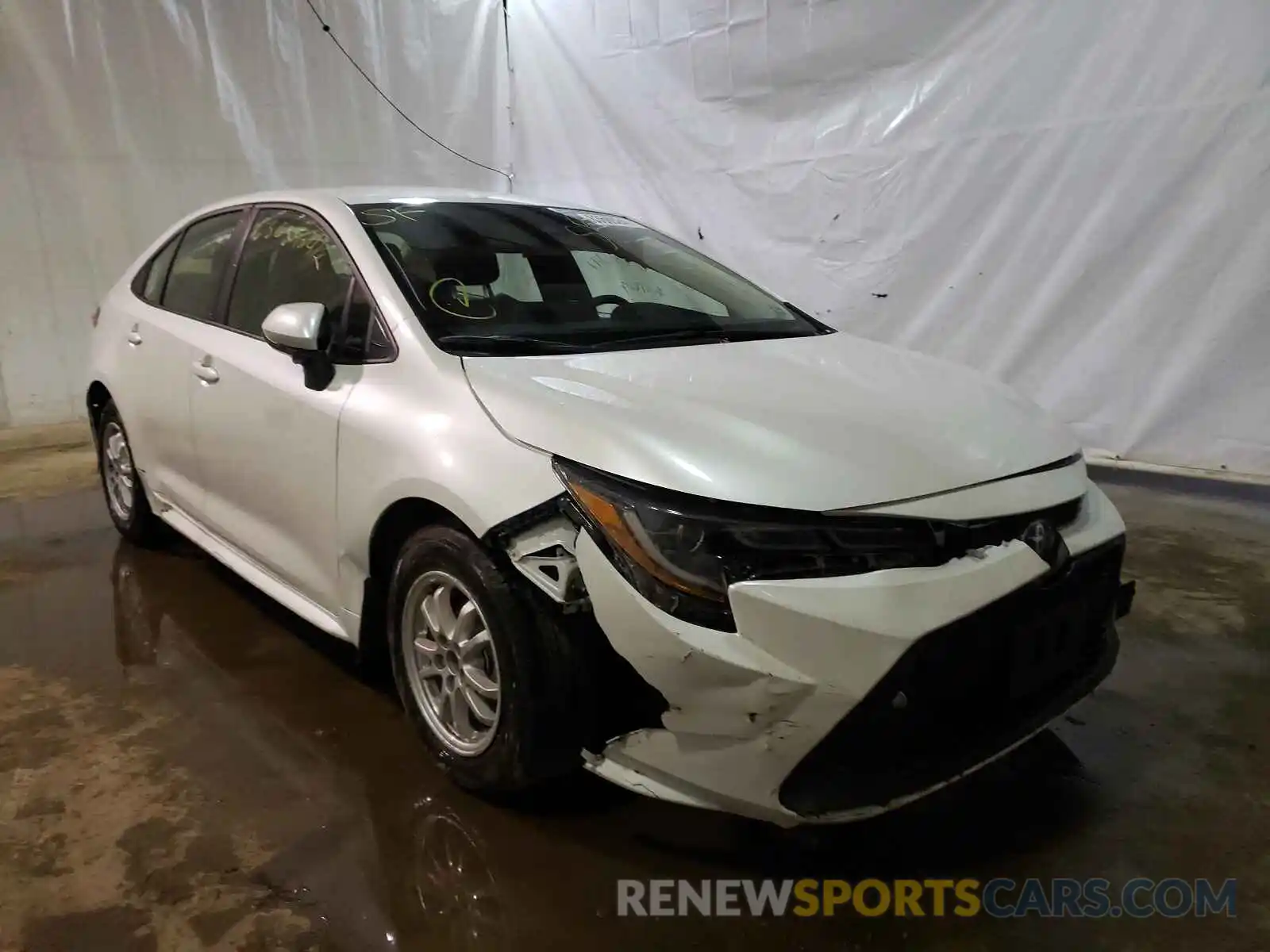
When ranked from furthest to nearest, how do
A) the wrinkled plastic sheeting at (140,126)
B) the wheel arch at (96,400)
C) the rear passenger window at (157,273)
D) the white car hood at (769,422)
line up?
the wrinkled plastic sheeting at (140,126) < the wheel arch at (96,400) < the rear passenger window at (157,273) < the white car hood at (769,422)

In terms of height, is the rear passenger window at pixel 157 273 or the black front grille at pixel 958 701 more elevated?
the rear passenger window at pixel 157 273

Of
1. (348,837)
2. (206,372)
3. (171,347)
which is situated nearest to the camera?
(348,837)

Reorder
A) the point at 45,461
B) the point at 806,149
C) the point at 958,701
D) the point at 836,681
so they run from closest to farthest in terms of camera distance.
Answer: the point at 836,681, the point at 958,701, the point at 45,461, the point at 806,149

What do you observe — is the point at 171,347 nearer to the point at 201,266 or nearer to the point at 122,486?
the point at 201,266

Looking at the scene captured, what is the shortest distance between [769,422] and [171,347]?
6.78ft

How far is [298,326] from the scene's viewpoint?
1.99 metres

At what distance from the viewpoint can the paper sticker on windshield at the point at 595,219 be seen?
2732 mm

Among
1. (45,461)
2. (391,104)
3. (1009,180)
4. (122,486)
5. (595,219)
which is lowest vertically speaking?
(45,461)

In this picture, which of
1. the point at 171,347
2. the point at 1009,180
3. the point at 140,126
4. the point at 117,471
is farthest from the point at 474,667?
the point at 140,126

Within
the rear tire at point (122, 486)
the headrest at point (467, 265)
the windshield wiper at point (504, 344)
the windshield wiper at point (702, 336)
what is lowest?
the rear tire at point (122, 486)

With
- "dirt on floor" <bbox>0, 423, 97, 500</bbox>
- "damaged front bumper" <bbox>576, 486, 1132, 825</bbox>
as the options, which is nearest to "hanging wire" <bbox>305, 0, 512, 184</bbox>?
"dirt on floor" <bbox>0, 423, 97, 500</bbox>

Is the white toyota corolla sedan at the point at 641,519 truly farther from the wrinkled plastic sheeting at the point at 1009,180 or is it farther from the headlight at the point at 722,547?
the wrinkled plastic sheeting at the point at 1009,180

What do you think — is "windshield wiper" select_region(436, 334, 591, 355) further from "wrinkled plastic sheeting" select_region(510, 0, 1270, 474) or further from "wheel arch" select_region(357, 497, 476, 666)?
"wrinkled plastic sheeting" select_region(510, 0, 1270, 474)

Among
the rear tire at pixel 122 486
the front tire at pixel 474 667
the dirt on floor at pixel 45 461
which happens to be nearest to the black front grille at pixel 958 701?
the front tire at pixel 474 667
